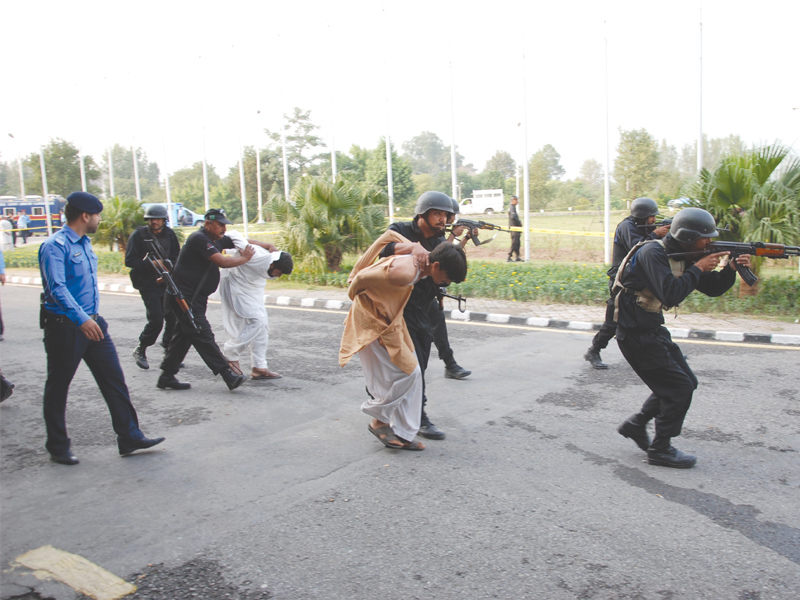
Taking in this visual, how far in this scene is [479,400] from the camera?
6180 millimetres

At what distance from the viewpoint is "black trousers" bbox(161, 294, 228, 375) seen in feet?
20.8

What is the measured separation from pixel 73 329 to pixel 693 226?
4222 millimetres

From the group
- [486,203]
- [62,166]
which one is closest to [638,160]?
[486,203]

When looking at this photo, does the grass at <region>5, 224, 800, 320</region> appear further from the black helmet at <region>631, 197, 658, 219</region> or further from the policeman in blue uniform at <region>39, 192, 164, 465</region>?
the policeman in blue uniform at <region>39, 192, 164, 465</region>

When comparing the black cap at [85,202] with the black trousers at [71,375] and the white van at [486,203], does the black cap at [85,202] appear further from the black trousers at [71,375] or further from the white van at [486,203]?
the white van at [486,203]

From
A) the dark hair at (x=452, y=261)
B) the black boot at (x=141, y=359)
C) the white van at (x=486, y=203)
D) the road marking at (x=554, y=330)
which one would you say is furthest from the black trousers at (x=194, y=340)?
the white van at (x=486, y=203)

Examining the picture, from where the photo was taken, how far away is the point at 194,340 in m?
6.37

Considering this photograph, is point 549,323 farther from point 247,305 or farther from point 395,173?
point 395,173

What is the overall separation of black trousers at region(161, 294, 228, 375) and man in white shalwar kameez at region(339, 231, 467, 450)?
2140mm

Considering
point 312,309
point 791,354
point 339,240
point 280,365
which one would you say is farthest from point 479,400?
point 339,240

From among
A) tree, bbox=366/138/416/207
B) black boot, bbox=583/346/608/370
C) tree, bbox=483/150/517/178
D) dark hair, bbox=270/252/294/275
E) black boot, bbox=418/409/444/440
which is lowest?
black boot, bbox=418/409/444/440

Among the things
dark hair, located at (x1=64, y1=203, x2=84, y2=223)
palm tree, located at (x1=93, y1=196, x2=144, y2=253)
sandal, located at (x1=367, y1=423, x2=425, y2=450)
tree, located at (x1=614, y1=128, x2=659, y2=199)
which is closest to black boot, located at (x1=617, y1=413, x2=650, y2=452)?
sandal, located at (x1=367, y1=423, x2=425, y2=450)

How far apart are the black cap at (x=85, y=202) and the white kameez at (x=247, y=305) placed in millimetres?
2269

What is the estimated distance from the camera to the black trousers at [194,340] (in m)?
6.35
